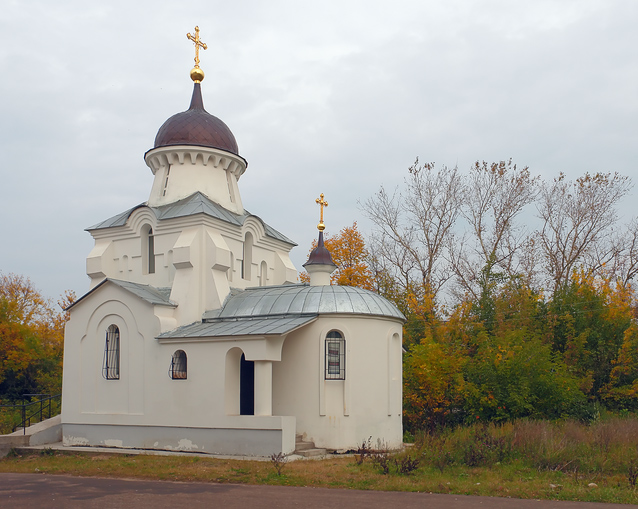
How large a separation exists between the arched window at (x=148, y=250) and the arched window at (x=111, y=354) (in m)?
2.18

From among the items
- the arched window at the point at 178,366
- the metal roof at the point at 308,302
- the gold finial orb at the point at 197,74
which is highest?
→ the gold finial orb at the point at 197,74

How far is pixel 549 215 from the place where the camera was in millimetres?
31125

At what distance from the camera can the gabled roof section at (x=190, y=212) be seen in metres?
19.1

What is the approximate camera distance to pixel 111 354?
61.1ft

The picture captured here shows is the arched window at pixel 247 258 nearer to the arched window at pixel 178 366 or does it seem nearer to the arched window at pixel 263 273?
the arched window at pixel 263 273

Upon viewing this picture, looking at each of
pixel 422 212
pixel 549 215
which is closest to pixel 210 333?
pixel 422 212

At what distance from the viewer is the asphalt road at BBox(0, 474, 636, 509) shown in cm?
965

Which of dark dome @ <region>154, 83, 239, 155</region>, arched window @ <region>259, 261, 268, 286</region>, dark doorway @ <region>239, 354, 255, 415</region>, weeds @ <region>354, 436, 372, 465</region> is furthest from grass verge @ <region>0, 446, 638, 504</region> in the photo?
dark dome @ <region>154, 83, 239, 155</region>

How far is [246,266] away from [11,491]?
10.6m

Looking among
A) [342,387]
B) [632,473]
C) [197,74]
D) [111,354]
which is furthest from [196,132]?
[632,473]

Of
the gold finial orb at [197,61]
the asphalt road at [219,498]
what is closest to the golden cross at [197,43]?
the gold finial orb at [197,61]

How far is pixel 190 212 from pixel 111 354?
454 centimetres

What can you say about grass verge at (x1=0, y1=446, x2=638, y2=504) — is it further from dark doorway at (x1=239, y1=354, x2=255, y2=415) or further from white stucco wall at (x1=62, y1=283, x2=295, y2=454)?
dark doorway at (x1=239, y1=354, x2=255, y2=415)

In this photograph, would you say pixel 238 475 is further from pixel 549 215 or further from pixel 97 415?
pixel 549 215
